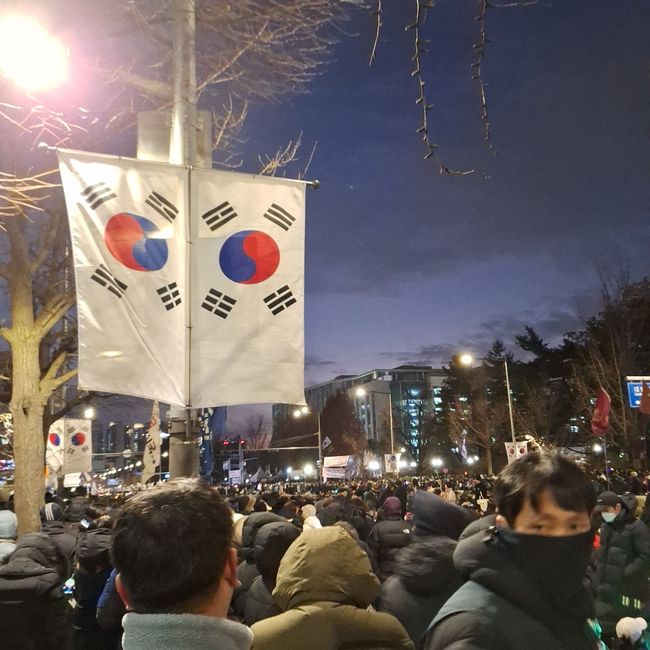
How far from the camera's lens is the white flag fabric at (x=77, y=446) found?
19.9m

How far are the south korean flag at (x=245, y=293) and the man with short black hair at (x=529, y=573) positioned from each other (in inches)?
110

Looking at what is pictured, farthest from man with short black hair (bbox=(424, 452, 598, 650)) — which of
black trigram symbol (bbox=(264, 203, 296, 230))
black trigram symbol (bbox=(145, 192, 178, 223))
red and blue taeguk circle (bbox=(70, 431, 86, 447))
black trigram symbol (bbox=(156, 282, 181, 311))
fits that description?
red and blue taeguk circle (bbox=(70, 431, 86, 447))

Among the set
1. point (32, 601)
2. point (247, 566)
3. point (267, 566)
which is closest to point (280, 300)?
point (267, 566)

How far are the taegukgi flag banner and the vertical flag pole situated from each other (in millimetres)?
21

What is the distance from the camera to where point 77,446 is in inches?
810

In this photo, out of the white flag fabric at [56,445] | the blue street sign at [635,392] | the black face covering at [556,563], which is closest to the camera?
the black face covering at [556,563]

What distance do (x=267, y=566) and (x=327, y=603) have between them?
1921 millimetres

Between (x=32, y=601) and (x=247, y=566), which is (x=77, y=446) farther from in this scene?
(x=247, y=566)

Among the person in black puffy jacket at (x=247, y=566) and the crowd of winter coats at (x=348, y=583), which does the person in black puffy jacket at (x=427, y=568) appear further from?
the person in black puffy jacket at (x=247, y=566)

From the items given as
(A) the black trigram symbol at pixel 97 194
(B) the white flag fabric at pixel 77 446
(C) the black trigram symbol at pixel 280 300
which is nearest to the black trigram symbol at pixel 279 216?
(C) the black trigram symbol at pixel 280 300

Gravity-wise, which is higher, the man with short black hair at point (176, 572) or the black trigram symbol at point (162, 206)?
the black trigram symbol at point (162, 206)

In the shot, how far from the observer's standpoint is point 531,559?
2.13 meters

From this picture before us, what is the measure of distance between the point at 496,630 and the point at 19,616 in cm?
470

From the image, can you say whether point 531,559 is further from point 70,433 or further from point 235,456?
point 235,456
